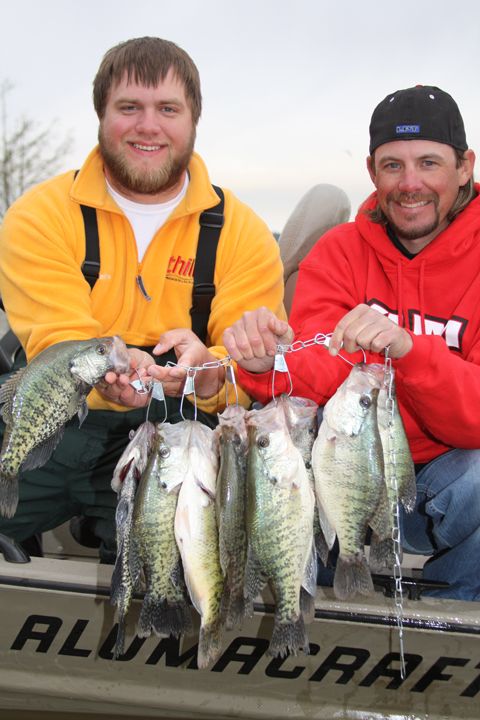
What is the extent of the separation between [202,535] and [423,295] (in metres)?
1.71

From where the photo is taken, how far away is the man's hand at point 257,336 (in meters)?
2.78

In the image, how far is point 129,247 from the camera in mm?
3826

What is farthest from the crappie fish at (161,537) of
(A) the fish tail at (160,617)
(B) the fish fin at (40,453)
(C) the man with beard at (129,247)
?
(C) the man with beard at (129,247)

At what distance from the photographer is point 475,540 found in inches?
126

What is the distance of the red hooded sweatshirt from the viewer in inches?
122

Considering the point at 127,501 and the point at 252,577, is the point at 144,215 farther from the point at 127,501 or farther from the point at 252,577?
the point at 252,577

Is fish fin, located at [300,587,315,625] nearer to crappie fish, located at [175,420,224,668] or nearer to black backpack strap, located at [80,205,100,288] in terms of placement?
crappie fish, located at [175,420,224,668]

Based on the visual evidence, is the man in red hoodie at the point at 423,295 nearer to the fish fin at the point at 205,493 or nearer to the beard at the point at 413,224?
the beard at the point at 413,224

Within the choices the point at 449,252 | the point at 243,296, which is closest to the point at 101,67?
the point at 243,296

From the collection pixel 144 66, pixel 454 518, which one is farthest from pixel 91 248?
pixel 454 518

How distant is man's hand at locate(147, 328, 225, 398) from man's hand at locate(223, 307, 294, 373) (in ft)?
0.59

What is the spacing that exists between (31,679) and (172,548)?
1.13 m

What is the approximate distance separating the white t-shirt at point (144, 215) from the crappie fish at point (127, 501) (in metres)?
1.62

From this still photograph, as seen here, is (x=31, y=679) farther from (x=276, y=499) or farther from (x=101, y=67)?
(x=101, y=67)
